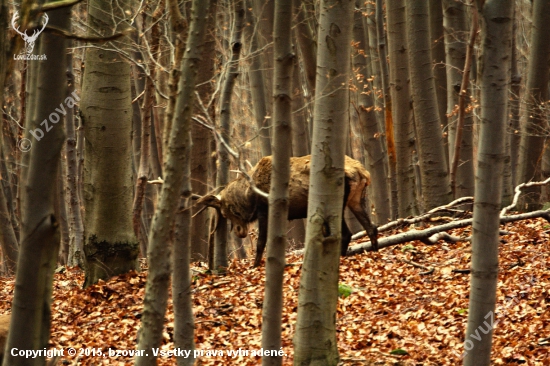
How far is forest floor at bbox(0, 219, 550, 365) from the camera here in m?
6.28

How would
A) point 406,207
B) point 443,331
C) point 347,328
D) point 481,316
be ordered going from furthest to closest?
point 406,207 < point 347,328 < point 443,331 < point 481,316

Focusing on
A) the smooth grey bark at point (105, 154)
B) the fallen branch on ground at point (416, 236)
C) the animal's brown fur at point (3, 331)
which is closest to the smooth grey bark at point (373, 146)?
the fallen branch on ground at point (416, 236)

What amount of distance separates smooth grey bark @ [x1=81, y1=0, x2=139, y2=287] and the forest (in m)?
0.02

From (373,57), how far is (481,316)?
46.9 ft

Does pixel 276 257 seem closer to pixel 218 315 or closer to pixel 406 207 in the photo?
pixel 218 315

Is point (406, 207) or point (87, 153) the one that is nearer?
point (87, 153)

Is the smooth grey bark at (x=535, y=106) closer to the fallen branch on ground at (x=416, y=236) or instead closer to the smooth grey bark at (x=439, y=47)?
the fallen branch on ground at (x=416, y=236)

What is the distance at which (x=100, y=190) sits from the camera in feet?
29.6

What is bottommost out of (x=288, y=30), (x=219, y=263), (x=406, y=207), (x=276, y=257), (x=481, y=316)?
(x=481, y=316)

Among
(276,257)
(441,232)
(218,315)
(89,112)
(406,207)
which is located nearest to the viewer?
(276,257)

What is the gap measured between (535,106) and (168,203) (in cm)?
993

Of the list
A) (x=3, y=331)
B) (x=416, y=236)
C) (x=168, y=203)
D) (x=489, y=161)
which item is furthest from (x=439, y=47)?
(x=168, y=203)

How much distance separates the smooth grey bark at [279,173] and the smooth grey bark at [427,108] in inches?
287

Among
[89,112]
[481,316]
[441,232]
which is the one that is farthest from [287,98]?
[441,232]
